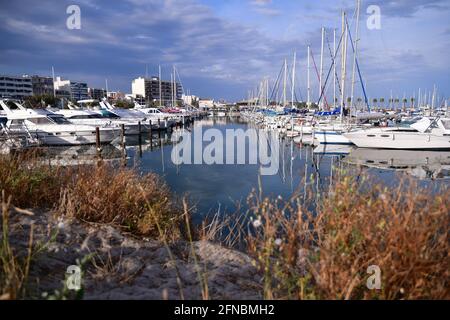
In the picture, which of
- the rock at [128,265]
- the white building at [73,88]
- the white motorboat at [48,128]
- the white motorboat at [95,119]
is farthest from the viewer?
the white building at [73,88]

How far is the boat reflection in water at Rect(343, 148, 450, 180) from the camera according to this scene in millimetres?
17953

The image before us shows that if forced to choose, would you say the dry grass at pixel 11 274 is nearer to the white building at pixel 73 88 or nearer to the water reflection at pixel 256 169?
the water reflection at pixel 256 169

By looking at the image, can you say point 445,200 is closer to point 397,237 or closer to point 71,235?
point 397,237

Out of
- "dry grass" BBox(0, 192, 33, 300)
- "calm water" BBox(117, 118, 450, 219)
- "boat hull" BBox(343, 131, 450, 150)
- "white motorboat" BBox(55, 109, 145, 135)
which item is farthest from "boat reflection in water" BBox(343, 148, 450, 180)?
"white motorboat" BBox(55, 109, 145, 135)

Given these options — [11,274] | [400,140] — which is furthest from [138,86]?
[11,274]

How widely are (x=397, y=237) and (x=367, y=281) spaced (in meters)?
0.54

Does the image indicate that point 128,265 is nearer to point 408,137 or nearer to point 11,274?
point 11,274

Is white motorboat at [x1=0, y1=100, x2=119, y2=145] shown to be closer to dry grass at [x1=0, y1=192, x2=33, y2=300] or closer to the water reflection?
the water reflection

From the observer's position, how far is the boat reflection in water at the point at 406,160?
58.9ft

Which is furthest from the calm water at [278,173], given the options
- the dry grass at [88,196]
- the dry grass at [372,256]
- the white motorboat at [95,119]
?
the dry grass at [372,256]

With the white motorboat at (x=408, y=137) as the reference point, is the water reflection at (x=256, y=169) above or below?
below

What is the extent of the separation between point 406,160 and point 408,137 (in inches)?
141

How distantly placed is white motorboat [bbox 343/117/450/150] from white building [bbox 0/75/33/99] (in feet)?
387

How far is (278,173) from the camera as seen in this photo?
1803 cm
